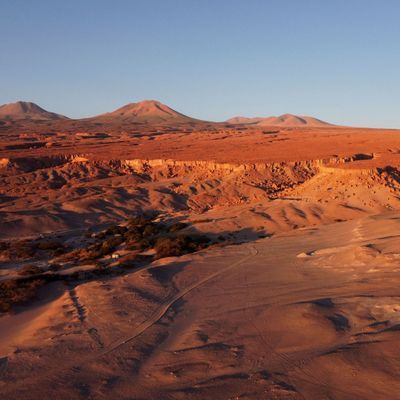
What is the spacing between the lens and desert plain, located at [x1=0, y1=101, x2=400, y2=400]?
8.17m

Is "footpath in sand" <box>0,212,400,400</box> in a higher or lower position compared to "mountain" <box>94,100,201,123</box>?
lower

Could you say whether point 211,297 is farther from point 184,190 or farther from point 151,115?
point 151,115

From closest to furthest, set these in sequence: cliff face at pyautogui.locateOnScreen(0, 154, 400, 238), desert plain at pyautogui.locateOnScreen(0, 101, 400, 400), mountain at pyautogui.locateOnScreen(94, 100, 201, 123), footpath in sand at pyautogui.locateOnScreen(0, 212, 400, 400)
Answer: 1. footpath in sand at pyautogui.locateOnScreen(0, 212, 400, 400)
2. desert plain at pyautogui.locateOnScreen(0, 101, 400, 400)
3. cliff face at pyautogui.locateOnScreen(0, 154, 400, 238)
4. mountain at pyautogui.locateOnScreen(94, 100, 201, 123)

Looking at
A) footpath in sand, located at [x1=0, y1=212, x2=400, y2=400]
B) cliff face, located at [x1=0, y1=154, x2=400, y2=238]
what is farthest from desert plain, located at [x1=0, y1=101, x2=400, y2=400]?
cliff face, located at [x1=0, y1=154, x2=400, y2=238]

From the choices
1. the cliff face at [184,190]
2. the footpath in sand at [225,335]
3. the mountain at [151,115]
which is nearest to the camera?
the footpath in sand at [225,335]

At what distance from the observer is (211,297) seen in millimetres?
13117

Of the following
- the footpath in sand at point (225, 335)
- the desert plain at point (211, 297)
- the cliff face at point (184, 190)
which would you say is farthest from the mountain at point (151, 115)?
the footpath in sand at point (225, 335)

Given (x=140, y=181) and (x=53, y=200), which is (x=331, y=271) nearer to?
(x=53, y=200)

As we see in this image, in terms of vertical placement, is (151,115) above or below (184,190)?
above

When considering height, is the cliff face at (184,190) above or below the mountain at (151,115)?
below

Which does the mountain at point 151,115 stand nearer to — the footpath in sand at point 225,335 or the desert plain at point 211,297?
the desert plain at point 211,297

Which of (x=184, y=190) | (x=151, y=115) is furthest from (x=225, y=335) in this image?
(x=151, y=115)

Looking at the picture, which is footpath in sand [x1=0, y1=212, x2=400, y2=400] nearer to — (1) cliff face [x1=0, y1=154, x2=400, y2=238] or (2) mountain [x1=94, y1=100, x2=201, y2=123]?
(1) cliff face [x1=0, y1=154, x2=400, y2=238]

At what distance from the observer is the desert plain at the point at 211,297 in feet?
26.8
